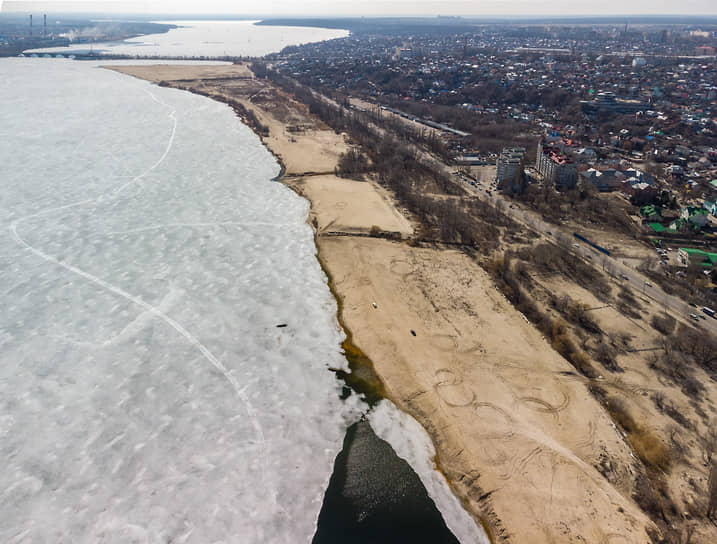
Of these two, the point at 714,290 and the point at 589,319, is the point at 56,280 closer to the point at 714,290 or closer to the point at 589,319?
the point at 589,319

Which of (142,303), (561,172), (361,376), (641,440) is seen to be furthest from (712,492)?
(561,172)

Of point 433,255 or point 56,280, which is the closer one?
point 56,280

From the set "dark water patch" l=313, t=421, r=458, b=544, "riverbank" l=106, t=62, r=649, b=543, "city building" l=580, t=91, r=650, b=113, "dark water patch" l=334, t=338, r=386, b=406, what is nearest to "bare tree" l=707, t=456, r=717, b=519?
"riverbank" l=106, t=62, r=649, b=543

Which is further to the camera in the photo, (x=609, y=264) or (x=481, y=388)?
(x=609, y=264)

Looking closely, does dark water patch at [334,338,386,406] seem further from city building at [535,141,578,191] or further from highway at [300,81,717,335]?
city building at [535,141,578,191]

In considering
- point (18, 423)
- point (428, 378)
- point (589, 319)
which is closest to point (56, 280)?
point (18, 423)

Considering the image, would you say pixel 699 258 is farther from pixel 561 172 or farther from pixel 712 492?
pixel 712 492
